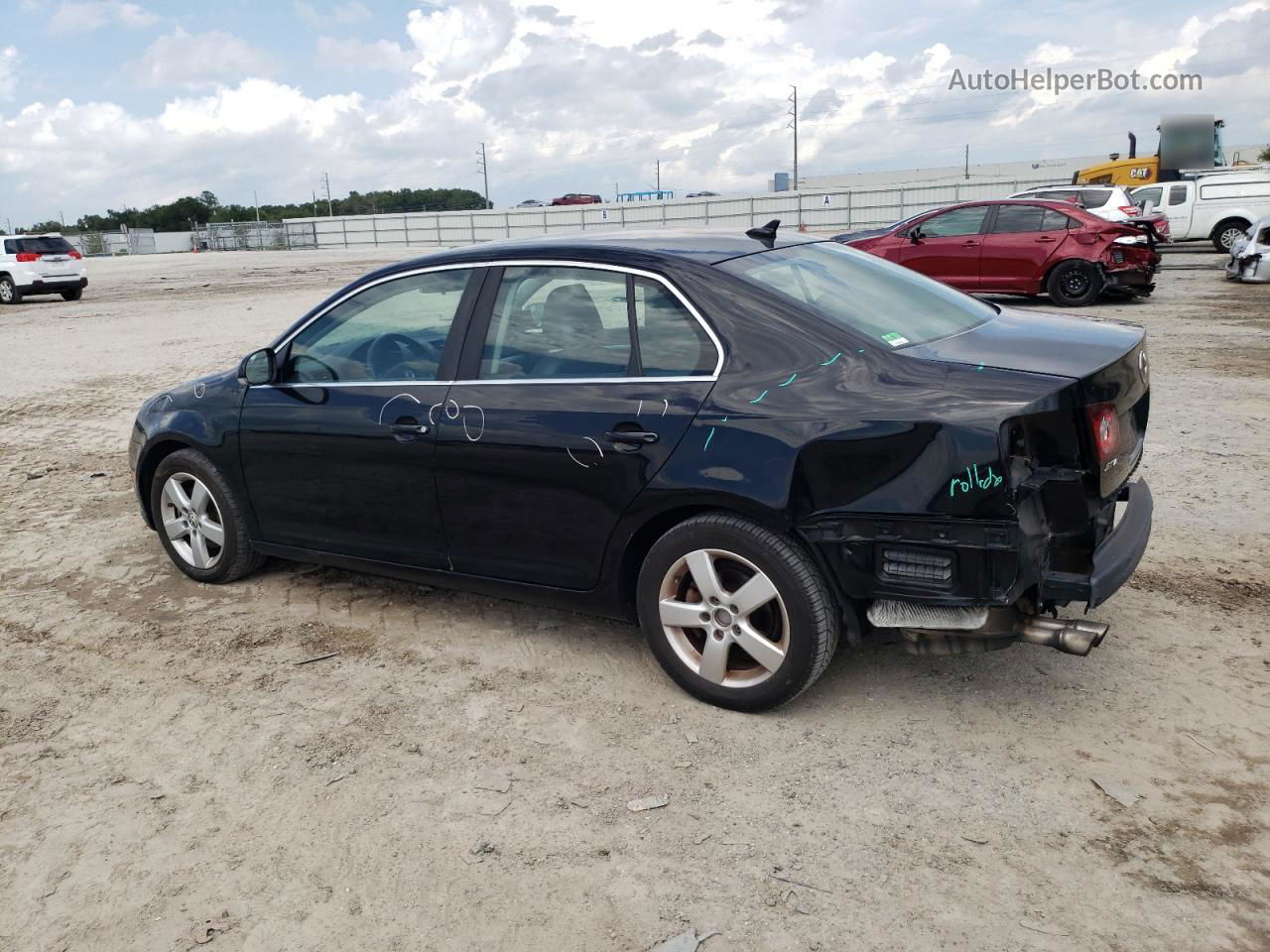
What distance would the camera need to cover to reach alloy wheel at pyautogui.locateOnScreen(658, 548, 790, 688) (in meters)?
3.64

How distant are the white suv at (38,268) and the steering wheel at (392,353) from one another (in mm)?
24039

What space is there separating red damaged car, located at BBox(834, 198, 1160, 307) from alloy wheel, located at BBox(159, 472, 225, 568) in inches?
448

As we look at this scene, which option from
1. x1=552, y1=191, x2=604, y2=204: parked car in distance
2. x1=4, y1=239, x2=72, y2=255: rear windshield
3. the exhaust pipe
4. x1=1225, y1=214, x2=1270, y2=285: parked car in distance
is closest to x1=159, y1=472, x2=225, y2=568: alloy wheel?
the exhaust pipe

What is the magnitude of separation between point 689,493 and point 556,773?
1.01 metres

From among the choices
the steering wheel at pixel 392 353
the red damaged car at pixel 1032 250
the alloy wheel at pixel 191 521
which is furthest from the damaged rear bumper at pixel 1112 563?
the red damaged car at pixel 1032 250

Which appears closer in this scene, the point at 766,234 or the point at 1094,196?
the point at 766,234

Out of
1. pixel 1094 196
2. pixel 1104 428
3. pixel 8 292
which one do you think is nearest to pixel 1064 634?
pixel 1104 428

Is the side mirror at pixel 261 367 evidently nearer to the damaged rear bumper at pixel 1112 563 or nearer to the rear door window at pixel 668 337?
the rear door window at pixel 668 337

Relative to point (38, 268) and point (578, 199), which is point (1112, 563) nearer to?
point (38, 268)

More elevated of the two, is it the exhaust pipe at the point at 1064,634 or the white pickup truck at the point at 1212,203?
the white pickup truck at the point at 1212,203

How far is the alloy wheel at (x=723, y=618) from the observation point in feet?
11.9

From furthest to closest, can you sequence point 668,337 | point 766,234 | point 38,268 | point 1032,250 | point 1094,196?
point 38,268, point 1094,196, point 1032,250, point 766,234, point 668,337

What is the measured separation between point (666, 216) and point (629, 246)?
164 ft

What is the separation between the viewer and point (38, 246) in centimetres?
2517
